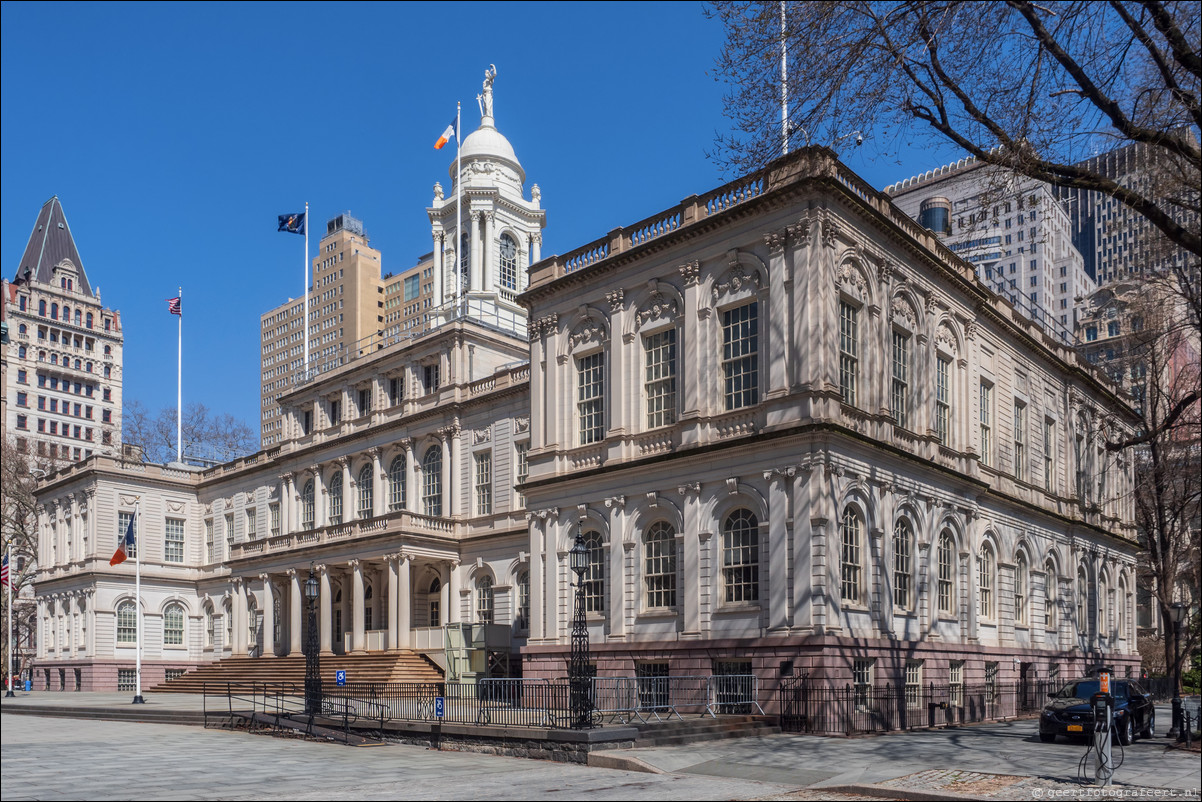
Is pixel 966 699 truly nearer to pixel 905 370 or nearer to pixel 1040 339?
pixel 905 370

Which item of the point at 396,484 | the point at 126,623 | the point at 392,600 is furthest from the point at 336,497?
the point at 126,623

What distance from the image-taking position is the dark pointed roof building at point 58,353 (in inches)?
4510

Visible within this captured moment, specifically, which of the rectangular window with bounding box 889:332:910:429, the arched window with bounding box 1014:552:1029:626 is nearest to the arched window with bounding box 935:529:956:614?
the rectangular window with bounding box 889:332:910:429

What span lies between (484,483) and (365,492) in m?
8.75

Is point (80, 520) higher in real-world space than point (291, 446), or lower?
lower

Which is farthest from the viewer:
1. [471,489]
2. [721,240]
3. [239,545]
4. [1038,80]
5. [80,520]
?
[80,520]

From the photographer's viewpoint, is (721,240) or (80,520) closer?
(721,240)

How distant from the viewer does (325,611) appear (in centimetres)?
4888

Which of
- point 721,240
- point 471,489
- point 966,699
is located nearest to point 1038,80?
point 721,240

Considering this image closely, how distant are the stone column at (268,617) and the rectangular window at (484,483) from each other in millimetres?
13749

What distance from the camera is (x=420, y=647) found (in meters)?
44.1

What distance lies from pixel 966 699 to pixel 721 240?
15685mm

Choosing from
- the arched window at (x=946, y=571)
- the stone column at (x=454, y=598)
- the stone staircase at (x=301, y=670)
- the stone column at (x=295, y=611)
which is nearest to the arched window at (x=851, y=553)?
the arched window at (x=946, y=571)

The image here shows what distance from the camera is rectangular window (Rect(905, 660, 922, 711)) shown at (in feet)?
100
